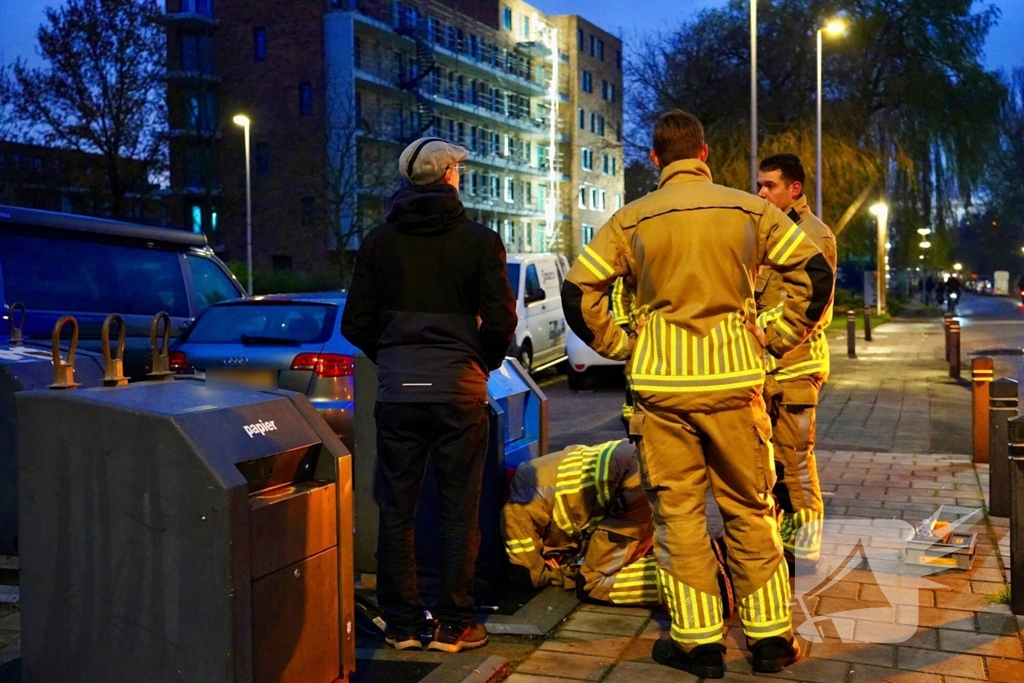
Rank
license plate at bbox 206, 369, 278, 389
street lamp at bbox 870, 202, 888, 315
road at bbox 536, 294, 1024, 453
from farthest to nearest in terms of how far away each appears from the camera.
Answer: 1. street lamp at bbox 870, 202, 888, 315
2. road at bbox 536, 294, 1024, 453
3. license plate at bbox 206, 369, 278, 389

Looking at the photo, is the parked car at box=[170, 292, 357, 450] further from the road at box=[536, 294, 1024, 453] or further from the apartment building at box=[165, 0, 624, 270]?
the apartment building at box=[165, 0, 624, 270]

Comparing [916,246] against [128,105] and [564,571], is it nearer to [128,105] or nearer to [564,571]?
[128,105]

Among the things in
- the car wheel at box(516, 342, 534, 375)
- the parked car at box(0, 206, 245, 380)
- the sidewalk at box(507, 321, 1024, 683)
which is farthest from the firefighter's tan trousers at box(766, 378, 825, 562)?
the car wheel at box(516, 342, 534, 375)

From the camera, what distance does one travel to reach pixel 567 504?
530cm

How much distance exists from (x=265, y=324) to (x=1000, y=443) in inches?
209

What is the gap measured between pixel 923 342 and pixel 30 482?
93.8 ft

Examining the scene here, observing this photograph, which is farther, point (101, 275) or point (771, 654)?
point (101, 275)

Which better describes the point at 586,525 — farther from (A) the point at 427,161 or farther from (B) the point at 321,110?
(B) the point at 321,110

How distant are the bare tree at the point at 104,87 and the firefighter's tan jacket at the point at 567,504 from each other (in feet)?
105

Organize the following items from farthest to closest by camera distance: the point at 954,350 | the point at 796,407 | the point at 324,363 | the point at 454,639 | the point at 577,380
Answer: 1. the point at 954,350
2. the point at 577,380
3. the point at 324,363
4. the point at 796,407
5. the point at 454,639

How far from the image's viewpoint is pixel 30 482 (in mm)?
3408

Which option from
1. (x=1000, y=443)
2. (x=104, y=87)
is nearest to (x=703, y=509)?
(x=1000, y=443)

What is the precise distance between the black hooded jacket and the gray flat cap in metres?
0.06

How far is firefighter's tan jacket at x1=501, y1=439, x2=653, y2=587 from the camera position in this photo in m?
5.22
